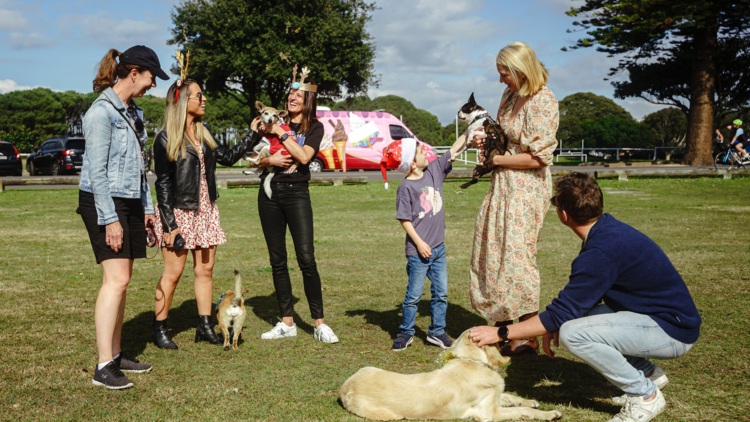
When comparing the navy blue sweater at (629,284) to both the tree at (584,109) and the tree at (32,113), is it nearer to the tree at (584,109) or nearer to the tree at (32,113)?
the tree at (584,109)

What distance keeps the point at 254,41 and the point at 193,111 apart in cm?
2953

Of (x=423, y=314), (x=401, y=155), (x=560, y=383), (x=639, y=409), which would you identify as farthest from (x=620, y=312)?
(x=423, y=314)

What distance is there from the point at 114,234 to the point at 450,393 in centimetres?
244

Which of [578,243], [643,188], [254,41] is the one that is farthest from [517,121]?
[254,41]

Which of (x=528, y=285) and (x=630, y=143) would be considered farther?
(x=630, y=143)

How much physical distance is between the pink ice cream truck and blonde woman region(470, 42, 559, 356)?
2137 centimetres

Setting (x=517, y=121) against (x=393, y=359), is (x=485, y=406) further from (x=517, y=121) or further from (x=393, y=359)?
(x=517, y=121)

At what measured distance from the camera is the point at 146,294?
6.39 metres

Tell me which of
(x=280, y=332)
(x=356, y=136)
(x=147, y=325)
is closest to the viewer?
(x=280, y=332)

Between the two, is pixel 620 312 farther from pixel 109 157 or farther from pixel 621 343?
pixel 109 157

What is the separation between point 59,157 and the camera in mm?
25969

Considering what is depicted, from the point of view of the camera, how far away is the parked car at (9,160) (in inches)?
1064

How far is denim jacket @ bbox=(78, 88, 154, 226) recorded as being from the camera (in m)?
3.56

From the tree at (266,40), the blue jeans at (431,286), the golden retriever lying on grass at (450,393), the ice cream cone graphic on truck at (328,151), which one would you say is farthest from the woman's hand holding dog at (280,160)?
the tree at (266,40)
